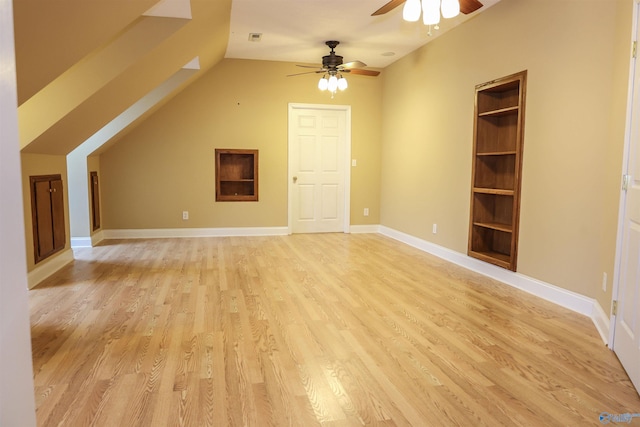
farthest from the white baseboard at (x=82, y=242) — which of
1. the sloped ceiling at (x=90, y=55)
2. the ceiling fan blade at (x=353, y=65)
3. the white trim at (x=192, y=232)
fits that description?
the ceiling fan blade at (x=353, y=65)

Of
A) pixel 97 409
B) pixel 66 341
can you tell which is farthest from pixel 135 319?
pixel 97 409

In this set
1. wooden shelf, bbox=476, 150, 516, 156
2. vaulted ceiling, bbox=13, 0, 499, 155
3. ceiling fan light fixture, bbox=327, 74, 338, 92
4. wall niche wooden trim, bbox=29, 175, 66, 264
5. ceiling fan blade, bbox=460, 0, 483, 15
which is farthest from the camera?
ceiling fan light fixture, bbox=327, 74, 338, 92

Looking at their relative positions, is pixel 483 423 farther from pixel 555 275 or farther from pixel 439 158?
pixel 439 158

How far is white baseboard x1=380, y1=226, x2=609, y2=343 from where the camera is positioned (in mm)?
3227

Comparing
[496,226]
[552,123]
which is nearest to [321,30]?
[552,123]

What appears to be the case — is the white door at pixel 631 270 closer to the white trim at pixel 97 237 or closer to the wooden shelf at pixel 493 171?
the wooden shelf at pixel 493 171

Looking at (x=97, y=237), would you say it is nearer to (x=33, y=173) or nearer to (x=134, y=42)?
(x=33, y=173)

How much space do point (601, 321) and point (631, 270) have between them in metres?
0.76

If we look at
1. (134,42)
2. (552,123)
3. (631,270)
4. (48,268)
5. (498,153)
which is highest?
(134,42)

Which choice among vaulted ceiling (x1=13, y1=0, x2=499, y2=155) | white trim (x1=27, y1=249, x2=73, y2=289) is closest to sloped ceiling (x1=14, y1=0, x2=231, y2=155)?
vaulted ceiling (x1=13, y1=0, x2=499, y2=155)

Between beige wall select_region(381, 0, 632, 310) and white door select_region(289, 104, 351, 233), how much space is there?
2.04m

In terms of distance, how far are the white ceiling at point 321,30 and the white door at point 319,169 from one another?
963 mm

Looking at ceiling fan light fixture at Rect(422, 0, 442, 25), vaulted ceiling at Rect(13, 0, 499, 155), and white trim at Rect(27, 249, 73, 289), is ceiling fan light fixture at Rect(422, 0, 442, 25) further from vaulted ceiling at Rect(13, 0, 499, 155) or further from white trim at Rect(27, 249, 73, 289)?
white trim at Rect(27, 249, 73, 289)

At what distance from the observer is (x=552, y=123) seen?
12.0ft
